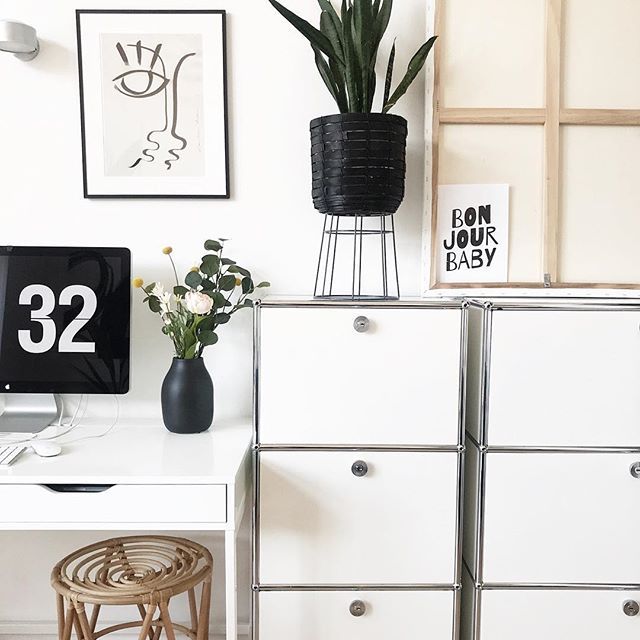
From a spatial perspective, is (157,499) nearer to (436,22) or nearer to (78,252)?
(78,252)

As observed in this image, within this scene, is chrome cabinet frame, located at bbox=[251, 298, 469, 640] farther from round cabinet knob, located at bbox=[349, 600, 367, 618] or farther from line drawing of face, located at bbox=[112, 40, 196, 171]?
line drawing of face, located at bbox=[112, 40, 196, 171]

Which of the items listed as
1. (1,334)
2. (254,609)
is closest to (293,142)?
(1,334)

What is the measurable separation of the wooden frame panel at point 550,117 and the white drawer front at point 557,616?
86cm

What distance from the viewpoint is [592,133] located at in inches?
78.7

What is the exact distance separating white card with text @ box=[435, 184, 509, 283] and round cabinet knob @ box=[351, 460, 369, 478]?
2.03 ft

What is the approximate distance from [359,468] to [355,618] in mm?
388

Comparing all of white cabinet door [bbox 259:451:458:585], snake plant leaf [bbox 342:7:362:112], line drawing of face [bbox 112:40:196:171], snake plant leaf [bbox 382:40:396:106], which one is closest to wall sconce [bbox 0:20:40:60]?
line drawing of face [bbox 112:40:196:171]

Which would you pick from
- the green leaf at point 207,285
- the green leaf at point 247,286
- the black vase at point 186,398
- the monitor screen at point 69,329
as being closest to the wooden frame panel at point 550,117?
the green leaf at point 247,286

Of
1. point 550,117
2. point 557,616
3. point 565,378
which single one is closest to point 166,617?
point 557,616

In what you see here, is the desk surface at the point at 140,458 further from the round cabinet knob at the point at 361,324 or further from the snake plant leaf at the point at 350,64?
the snake plant leaf at the point at 350,64

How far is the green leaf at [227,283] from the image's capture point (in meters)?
1.94

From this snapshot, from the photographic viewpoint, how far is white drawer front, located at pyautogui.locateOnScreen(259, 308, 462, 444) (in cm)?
170

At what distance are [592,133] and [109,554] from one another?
5.74ft

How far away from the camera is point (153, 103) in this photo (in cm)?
204
